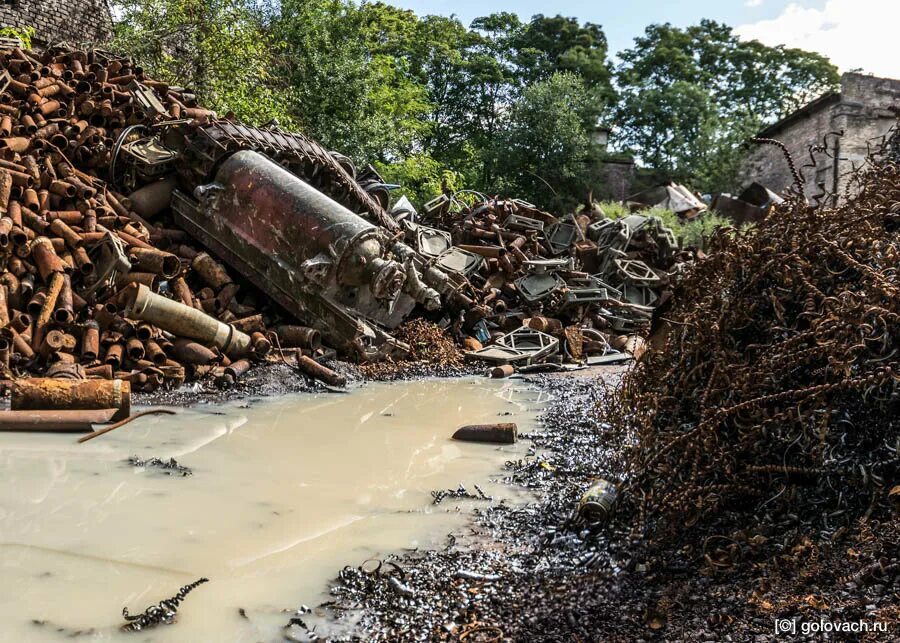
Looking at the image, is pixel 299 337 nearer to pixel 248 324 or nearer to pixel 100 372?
pixel 248 324

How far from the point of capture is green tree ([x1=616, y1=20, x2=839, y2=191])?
33259mm

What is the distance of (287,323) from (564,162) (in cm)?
2161

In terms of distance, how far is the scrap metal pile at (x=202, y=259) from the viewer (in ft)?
25.5

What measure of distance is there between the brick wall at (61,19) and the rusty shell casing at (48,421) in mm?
17446

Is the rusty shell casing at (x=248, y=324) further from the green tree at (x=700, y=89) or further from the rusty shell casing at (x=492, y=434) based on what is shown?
the green tree at (x=700, y=89)

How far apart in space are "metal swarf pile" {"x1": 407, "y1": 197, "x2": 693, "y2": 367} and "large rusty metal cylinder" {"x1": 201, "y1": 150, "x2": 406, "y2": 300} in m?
2.55

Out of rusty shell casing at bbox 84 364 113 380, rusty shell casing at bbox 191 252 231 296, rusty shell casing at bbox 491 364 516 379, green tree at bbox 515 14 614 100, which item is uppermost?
green tree at bbox 515 14 614 100

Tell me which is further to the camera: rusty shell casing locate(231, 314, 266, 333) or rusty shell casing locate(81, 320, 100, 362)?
rusty shell casing locate(231, 314, 266, 333)

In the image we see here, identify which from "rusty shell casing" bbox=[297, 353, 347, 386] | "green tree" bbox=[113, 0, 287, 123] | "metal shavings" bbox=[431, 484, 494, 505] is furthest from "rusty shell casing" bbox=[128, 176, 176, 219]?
"metal shavings" bbox=[431, 484, 494, 505]

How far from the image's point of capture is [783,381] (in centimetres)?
334

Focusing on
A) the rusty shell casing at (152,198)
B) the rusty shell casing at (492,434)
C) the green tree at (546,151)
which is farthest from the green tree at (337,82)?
the rusty shell casing at (492,434)

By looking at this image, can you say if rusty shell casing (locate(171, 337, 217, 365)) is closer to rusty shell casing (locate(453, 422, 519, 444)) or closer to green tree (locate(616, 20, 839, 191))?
rusty shell casing (locate(453, 422, 519, 444))

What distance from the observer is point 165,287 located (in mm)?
8773

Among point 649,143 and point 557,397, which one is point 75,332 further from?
point 649,143
